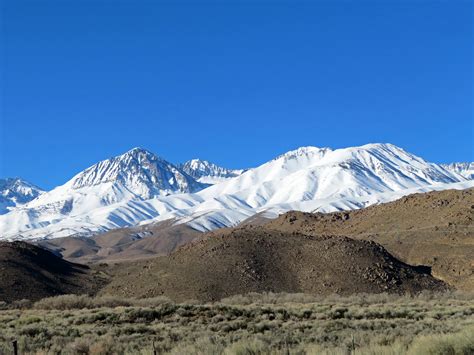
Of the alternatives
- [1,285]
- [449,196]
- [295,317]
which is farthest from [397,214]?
[295,317]

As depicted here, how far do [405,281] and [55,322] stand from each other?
4223 cm

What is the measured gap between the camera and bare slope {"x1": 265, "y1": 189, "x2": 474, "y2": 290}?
234 ft

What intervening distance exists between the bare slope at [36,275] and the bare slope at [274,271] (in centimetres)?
477

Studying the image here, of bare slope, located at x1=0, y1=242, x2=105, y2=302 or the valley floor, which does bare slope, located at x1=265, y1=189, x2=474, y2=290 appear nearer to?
the valley floor

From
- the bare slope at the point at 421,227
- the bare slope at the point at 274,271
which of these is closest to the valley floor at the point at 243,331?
the bare slope at the point at 274,271

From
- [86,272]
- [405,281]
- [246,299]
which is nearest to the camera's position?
[246,299]

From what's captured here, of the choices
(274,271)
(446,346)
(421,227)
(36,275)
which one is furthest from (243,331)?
(421,227)

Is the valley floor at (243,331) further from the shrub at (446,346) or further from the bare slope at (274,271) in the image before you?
the bare slope at (274,271)

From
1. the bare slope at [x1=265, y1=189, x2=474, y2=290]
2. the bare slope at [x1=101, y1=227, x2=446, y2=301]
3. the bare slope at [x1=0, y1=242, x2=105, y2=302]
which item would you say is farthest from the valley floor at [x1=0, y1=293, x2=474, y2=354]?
the bare slope at [x1=265, y1=189, x2=474, y2=290]

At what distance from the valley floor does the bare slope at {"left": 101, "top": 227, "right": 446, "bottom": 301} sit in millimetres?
20703

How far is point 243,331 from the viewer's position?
26438 mm

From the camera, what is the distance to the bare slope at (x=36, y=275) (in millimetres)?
64938

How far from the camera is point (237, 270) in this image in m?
66.2

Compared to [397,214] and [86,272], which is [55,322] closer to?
[86,272]
